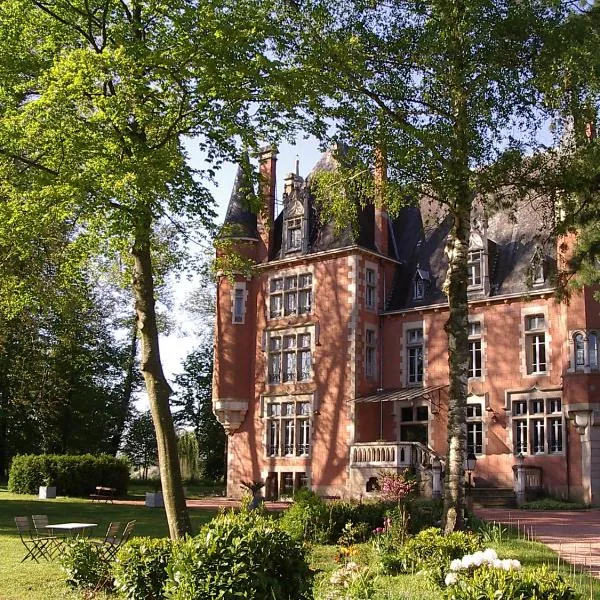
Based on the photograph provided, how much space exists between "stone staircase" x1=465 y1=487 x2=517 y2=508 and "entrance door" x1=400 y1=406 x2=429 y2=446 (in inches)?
122

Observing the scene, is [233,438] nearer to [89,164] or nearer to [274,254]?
[274,254]

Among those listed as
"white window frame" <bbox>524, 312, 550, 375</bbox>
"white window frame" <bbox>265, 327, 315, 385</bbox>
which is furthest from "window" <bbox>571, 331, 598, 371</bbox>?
"white window frame" <bbox>265, 327, 315, 385</bbox>

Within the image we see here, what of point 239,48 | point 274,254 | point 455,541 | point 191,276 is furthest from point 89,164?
point 274,254

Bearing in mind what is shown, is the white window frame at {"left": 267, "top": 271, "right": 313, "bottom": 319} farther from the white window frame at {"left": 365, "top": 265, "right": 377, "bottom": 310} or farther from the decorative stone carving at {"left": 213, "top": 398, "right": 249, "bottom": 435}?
the decorative stone carving at {"left": 213, "top": 398, "right": 249, "bottom": 435}

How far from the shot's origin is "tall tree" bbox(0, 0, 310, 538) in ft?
37.9

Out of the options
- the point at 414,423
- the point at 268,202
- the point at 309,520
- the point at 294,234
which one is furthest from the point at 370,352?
the point at 309,520

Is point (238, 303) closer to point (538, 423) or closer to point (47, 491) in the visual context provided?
point (47, 491)

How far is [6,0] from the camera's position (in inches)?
496

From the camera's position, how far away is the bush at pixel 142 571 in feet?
25.6

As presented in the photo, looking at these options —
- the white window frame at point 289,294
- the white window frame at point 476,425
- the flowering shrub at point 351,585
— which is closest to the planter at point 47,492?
the white window frame at point 289,294

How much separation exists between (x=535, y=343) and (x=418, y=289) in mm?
4903

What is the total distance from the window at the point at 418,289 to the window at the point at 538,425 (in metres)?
5.20

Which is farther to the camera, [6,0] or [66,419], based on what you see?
[66,419]

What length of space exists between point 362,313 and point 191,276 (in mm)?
12600
